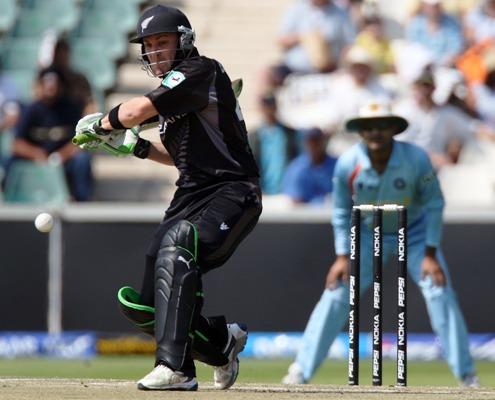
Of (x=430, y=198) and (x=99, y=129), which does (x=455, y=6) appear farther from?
(x=99, y=129)

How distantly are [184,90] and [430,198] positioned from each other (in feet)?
11.0

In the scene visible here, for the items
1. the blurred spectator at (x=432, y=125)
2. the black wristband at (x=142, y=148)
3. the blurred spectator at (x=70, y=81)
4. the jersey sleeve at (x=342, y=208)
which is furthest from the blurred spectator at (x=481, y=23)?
the black wristband at (x=142, y=148)

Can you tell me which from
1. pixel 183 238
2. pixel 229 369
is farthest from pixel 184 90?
pixel 229 369

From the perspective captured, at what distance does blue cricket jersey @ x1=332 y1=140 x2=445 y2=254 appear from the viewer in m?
9.77

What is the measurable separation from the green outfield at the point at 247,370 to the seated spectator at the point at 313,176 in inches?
69.0

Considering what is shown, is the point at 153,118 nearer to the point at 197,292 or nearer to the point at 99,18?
the point at 197,292

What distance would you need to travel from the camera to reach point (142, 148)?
25.0 feet

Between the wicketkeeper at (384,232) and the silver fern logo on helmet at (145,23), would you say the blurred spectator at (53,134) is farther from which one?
the silver fern logo on helmet at (145,23)

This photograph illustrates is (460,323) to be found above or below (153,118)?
below

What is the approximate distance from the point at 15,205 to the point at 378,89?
4.01 metres

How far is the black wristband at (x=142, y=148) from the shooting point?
24.9ft

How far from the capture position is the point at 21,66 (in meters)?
16.8

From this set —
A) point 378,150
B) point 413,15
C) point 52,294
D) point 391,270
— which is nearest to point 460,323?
point 378,150

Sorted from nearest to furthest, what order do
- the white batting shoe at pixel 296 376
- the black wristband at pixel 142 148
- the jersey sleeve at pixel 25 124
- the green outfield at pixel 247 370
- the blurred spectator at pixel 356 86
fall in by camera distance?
the black wristband at pixel 142 148, the white batting shoe at pixel 296 376, the green outfield at pixel 247 370, the jersey sleeve at pixel 25 124, the blurred spectator at pixel 356 86
